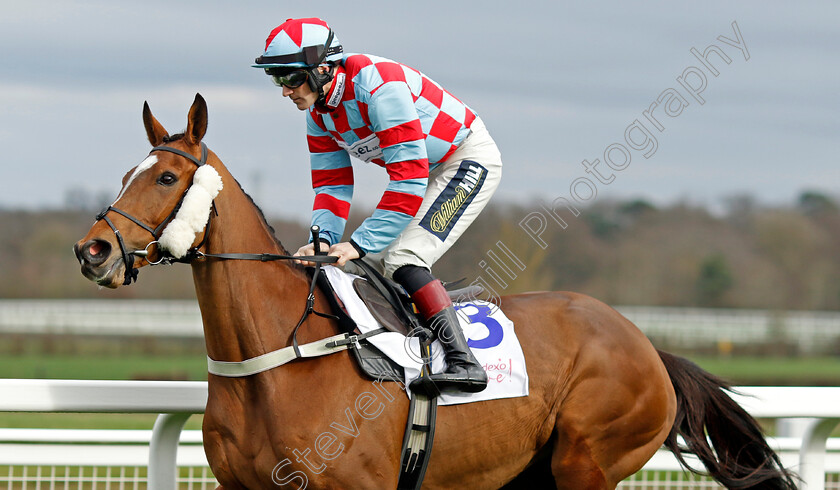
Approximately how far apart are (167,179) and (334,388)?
88 centimetres

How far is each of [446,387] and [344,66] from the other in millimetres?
1256

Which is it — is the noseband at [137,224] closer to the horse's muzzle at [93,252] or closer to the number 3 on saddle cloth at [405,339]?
the horse's muzzle at [93,252]

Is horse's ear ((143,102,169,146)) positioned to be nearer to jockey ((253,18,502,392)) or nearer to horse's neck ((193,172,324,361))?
horse's neck ((193,172,324,361))

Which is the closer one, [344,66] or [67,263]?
[344,66]

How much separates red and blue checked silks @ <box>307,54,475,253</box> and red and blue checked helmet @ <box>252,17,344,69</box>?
0.15 m

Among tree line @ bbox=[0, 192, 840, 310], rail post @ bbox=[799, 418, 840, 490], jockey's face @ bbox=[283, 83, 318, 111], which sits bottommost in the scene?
rail post @ bbox=[799, 418, 840, 490]

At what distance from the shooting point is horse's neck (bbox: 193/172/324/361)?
277cm

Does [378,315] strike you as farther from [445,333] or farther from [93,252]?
[93,252]

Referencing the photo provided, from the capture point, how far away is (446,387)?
10.00 feet

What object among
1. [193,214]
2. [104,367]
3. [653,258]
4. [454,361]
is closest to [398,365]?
[454,361]

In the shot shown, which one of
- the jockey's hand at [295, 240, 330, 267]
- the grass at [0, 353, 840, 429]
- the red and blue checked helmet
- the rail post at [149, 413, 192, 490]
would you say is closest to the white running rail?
the rail post at [149, 413, 192, 490]

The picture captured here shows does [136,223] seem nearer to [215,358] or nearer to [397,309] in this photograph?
[215,358]

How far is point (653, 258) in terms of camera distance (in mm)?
35125

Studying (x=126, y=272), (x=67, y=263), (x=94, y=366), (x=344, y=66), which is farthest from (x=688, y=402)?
(x=67, y=263)
